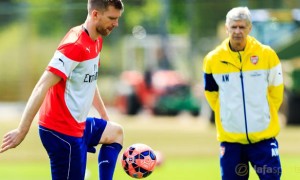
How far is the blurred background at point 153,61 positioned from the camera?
21938 mm

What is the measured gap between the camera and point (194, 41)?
27750 millimetres

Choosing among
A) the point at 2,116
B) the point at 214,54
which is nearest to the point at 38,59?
the point at 2,116

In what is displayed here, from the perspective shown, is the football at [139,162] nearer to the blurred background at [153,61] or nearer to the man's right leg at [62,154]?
the man's right leg at [62,154]

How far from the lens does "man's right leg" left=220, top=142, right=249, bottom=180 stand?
27.6ft

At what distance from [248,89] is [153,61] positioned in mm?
21530

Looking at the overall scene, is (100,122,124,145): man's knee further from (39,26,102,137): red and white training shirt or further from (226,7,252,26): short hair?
(226,7,252,26): short hair

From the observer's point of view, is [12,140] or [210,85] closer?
[12,140]

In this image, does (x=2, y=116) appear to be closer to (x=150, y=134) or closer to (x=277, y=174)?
(x=150, y=134)

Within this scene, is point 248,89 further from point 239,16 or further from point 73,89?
point 73,89

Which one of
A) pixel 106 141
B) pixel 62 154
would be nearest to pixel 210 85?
pixel 106 141

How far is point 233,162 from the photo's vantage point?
27.5 feet

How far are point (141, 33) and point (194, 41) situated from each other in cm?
411

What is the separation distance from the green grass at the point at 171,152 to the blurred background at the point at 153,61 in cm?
4

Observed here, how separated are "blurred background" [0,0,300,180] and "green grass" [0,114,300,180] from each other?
0.13ft
